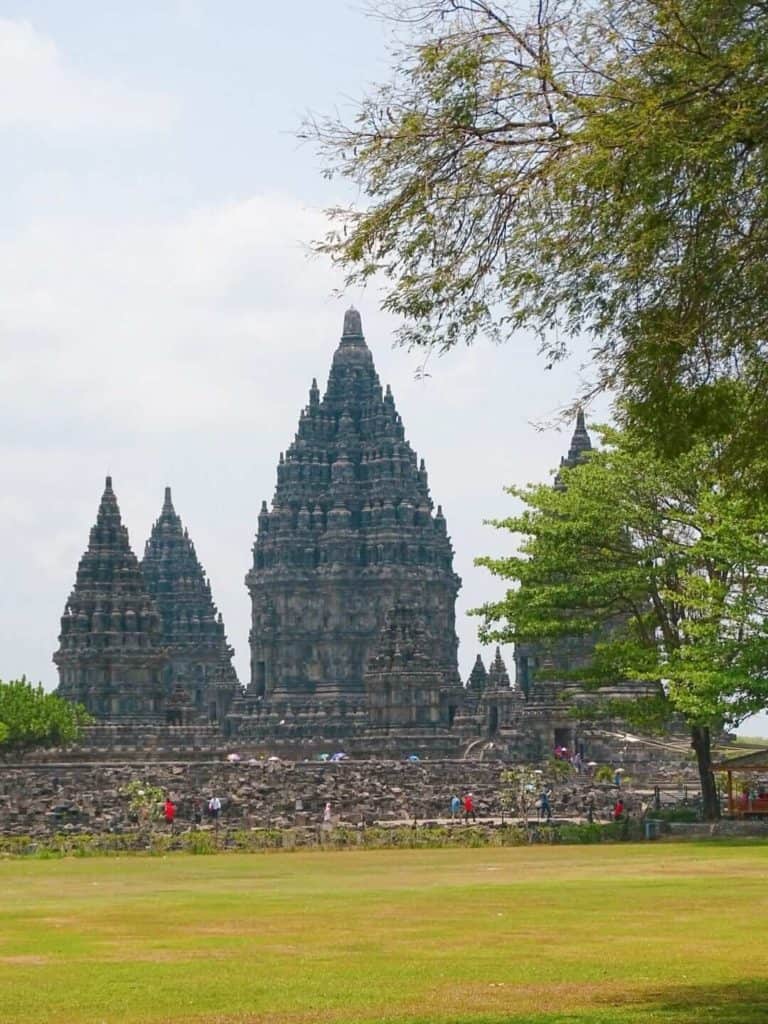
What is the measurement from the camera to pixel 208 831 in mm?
53500

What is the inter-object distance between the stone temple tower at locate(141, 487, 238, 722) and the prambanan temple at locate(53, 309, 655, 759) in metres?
0.14

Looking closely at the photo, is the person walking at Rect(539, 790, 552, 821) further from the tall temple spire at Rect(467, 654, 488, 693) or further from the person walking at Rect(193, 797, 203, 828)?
the tall temple spire at Rect(467, 654, 488, 693)

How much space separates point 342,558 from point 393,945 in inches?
A: 4064

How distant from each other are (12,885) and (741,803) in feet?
85.5

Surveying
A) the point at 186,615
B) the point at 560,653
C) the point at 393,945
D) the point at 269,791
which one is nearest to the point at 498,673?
the point at 560,653

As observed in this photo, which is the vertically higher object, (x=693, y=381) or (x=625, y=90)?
(x=625, y=90)

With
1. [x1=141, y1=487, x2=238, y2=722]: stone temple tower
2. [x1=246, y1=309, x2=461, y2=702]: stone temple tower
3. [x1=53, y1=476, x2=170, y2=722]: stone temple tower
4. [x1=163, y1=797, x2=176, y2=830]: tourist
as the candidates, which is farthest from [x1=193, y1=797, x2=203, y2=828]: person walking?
[x1=141, y1=487, x2=238, y2=722]: stone temple tower

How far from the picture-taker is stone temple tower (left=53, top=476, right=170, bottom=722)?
109m

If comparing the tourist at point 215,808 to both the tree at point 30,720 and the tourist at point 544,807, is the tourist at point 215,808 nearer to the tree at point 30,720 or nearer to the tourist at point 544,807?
the tourist at point 544,807

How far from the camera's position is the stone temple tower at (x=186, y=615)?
449 feet

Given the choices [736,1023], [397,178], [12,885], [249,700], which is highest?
[249,700]

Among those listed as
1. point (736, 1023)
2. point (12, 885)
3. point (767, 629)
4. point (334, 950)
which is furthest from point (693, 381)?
point (767, 629)

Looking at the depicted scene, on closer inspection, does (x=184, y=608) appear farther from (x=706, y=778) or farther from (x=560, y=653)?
(x=706, y=778)

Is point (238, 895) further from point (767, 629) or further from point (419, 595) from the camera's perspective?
point (419, 595)
